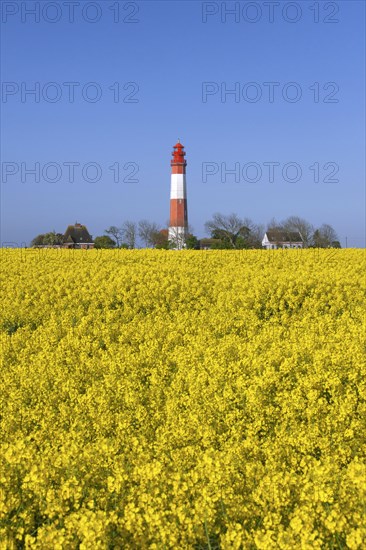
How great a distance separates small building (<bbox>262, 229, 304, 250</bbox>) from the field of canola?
2478 inches

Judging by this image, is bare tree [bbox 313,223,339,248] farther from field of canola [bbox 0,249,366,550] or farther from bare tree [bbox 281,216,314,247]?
field of canola [bbox 0,249,366,550]

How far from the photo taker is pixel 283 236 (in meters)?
86.1

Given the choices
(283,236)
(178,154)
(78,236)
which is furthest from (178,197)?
(78,236)

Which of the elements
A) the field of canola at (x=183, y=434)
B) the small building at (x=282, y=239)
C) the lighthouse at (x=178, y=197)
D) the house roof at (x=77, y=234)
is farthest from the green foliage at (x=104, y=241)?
the field of canola at (x=183, y=434)

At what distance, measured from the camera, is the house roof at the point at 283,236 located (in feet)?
260

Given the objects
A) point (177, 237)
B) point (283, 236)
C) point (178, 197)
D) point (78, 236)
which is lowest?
point (177, 237)

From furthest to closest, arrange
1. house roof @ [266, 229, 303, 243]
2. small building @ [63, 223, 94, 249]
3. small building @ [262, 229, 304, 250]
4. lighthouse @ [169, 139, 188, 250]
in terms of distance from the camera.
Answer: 1. small building @ [63, 223, 94, 249]
2. house roof @ [266, 229, 303, 243]
3. small building @ [262, 229, 304, 250]
4. lighthouse @ [169, 139, 188, 250]

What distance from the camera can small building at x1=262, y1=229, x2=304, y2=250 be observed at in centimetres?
7794

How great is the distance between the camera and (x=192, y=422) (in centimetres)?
602

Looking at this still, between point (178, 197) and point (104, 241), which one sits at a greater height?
point (178, 197)

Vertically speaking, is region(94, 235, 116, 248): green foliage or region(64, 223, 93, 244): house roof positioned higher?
region(64, 223, 93, 244): house roof

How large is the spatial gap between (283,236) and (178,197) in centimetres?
2386

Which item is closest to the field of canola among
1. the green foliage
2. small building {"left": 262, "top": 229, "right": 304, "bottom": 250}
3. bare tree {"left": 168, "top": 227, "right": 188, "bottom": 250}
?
bare tree {"left": 168, "top": 227, "right": 188, "bottom": 250}

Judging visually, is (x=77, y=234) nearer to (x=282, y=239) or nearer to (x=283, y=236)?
(x=282, y=239)
